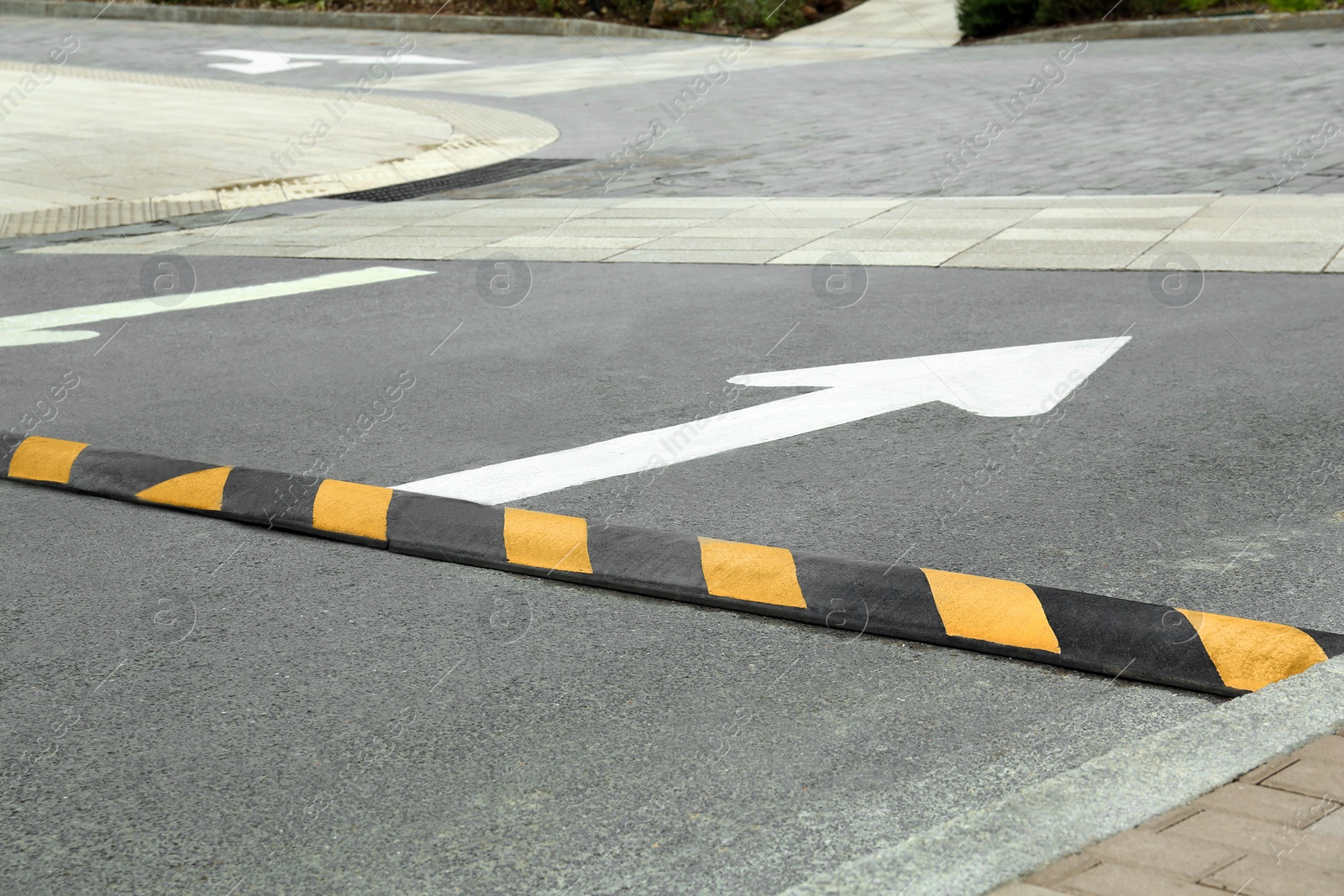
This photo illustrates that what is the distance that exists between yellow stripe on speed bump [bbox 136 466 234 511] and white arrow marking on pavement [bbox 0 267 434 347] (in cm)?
289

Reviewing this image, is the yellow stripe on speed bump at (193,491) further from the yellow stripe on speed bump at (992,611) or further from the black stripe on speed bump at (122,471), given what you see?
the yellow stripe on speed bump at (992,611)

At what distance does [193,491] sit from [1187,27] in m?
18.4

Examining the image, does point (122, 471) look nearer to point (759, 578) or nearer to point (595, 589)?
point (595, 589)

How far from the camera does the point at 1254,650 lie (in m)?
3.14

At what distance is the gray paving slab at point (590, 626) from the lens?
8.45 feet

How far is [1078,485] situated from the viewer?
14.4ft

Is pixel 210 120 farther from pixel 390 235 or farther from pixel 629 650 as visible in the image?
pixel 629 650

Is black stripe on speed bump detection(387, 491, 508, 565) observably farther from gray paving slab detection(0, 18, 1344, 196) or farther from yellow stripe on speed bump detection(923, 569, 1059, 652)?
gray paving slab detection(0, 18, 1344, 196)

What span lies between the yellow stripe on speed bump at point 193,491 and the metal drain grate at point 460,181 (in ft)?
24.5

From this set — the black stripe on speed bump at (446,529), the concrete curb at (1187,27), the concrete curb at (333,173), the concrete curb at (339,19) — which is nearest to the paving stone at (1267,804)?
the black stripe on speed bump at (446,529)

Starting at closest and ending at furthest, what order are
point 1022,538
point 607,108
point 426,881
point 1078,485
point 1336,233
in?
point 426,881 < point 1022,538 < point 1078,485 < point 1336,233 < point 607,108

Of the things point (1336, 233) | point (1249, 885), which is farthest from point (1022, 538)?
point (1336, 233)

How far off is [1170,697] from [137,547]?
3034 mm

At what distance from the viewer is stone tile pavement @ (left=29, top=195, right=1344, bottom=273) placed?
26.3 ft
